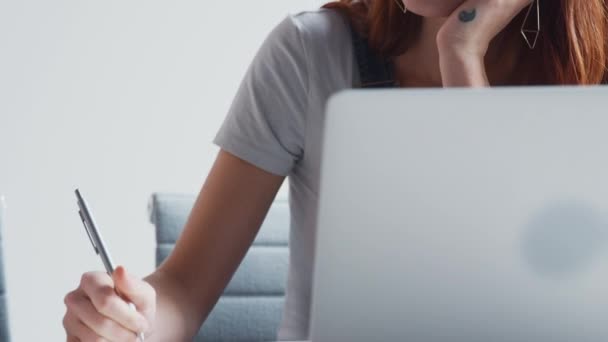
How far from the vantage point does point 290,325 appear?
119 cm

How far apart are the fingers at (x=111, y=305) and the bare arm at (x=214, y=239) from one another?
7.6 inches

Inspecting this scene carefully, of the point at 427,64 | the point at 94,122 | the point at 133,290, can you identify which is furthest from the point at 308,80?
the point at 94,122

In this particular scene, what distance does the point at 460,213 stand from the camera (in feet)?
1.80

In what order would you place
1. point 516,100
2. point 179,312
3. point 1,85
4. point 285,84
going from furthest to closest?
point 1,85 < point 285,84 < point 179,312 < point 516,100

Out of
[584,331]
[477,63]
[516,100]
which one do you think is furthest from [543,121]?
[477,63]

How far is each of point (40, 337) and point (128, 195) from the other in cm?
48

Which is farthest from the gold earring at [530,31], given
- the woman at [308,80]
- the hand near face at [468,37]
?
the hand near face at [468,37]

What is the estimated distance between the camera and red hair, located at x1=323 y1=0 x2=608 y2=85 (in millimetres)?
1205

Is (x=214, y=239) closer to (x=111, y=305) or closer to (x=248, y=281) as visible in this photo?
(x=111, y=305)

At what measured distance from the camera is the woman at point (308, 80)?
1.07 metres

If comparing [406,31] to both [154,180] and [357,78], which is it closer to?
[357,78]

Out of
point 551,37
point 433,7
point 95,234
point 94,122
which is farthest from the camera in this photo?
point 94,122

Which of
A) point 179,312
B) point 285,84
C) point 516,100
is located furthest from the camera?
point 285,84

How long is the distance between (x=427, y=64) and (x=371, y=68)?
0.08 meters
